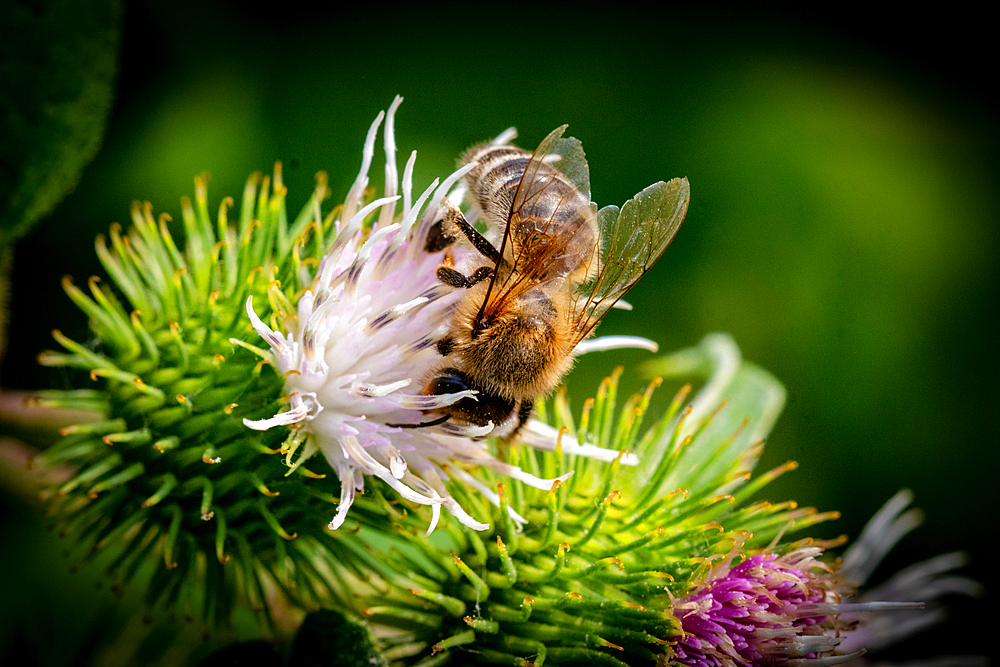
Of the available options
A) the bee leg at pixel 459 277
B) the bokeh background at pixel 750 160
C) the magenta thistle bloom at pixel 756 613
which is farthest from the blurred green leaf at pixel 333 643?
the bokeh background at pixel 750 160

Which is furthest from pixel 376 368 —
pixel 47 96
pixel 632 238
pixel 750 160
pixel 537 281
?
pixel 750 160

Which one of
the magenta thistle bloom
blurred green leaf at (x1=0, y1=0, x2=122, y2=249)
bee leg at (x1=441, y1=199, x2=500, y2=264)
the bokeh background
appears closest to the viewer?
the magenta thistle bloom

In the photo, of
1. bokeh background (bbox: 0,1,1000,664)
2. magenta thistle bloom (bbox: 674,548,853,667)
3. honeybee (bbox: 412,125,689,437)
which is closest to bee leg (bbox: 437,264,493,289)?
honeybee (bbox: 412,125,689,437)

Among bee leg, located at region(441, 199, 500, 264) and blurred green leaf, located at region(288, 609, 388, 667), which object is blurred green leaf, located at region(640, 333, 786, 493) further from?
blurred green leaf, located at region(288, 609, 388, 667)

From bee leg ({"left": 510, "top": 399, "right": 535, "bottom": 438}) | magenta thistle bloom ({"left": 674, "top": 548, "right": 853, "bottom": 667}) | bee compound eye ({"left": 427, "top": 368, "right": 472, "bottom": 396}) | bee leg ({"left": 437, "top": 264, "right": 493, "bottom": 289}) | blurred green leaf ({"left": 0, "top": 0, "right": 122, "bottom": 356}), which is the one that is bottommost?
magenta thistle bloom ({"left": 674, "top": 548, "right": 853, "bottom": 667})

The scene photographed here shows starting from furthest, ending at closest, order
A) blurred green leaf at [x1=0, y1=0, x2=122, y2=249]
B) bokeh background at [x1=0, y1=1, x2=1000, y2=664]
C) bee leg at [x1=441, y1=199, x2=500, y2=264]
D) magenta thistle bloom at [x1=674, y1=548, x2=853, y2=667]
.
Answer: bokeh background at [x1=0, y1=1, x2=1000, y2=664] → blurred green leaf at [x1=0, y1=0, x2=122, y2=249] → bee leg at [x1=441, y1=199, x2=500, y2=264] → magenta thistle bloom at [x1=674, y1=548, x2=853, y2=667]

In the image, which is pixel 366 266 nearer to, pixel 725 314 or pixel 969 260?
pixel 725 314

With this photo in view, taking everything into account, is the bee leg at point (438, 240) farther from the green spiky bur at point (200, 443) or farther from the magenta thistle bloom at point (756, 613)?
the magenta thistle bloom at point (756, 613)
